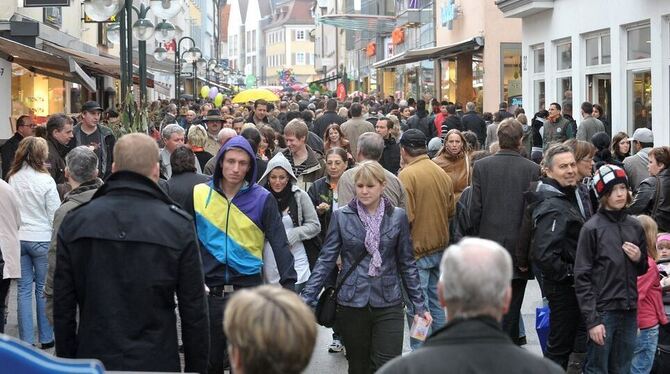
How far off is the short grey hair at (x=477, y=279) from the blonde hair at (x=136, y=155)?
212 centimetres

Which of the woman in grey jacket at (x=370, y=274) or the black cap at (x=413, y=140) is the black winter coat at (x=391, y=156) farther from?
the woman in grey jacket at (x=370, y=274)

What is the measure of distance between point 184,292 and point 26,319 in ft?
16.4

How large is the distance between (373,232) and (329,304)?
51 centimetres

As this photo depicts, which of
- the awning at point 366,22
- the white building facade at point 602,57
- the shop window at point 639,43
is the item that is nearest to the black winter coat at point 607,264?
the white building facade at point 602,57

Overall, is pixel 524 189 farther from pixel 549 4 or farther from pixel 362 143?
pixel 549 4

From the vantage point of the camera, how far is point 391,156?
15.2 meters

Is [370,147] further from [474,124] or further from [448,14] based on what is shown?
[448,14]

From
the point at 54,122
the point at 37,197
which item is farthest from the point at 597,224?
the point at 54,122

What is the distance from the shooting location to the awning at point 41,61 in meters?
18.3

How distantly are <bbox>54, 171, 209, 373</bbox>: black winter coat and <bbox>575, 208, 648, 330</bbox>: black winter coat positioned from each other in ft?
9.57

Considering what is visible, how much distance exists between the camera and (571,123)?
791 inches

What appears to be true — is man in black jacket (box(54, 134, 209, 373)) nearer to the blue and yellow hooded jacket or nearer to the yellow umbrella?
the blue and yellow hooded jacket

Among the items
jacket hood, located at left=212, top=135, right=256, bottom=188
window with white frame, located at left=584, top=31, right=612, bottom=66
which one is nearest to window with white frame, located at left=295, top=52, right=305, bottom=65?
window with white frame, located at left=584, top=31, right=612, bottom=66

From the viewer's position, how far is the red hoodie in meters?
7.79
